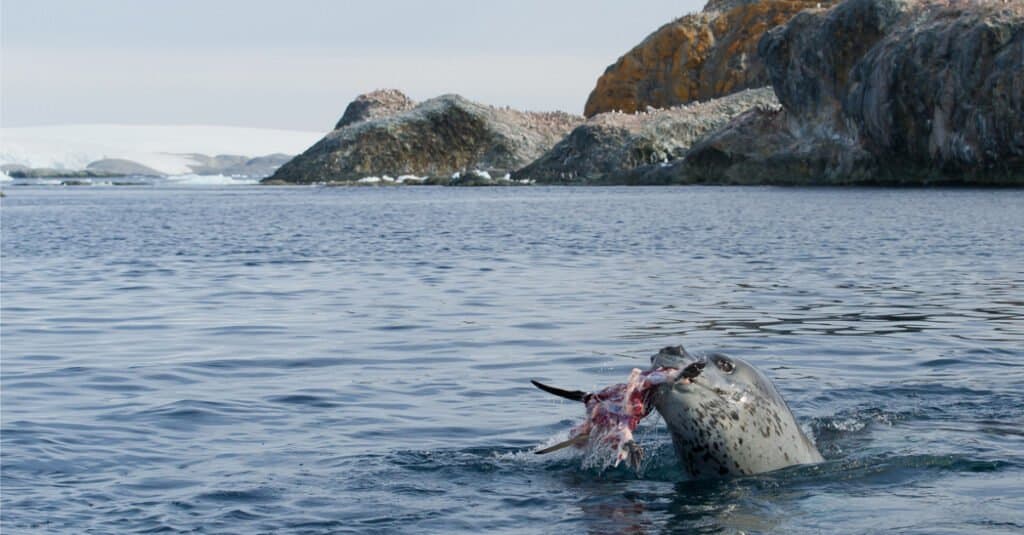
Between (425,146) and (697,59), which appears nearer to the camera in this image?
(425,146)

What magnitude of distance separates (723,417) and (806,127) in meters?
105

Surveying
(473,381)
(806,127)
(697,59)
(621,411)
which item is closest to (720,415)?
(621,411)

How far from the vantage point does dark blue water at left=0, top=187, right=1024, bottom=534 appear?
1057cm

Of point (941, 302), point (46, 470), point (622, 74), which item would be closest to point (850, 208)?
point (941, 302)

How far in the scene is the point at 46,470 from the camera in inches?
462

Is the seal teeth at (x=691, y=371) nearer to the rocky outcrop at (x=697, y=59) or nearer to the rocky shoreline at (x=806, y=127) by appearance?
the rocky shoreline at (x=806, y=127)

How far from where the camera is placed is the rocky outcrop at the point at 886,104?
298ft

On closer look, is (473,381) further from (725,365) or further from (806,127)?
(806,127)

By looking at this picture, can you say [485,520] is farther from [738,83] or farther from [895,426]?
[738,83]

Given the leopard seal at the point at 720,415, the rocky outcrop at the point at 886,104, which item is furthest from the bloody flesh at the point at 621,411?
the rocky outcrop at the point at 886,104

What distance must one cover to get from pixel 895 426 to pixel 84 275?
2256 cm

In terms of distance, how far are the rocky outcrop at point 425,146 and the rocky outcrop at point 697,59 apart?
21.6 meters

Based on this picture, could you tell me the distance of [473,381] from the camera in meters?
16.4

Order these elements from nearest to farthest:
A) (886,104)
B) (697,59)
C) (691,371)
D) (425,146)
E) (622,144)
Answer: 1. (691,371)
2. (886,104)
3. (622,144)
4. (425,146)
5. (697,59)
